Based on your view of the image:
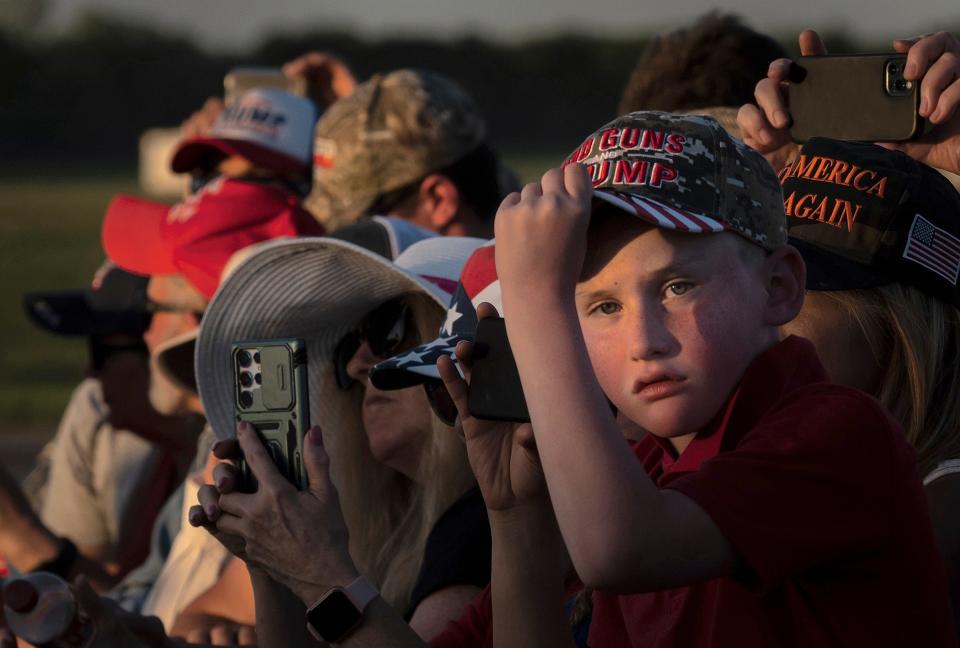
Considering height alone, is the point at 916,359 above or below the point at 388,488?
above

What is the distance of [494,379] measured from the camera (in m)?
1.91

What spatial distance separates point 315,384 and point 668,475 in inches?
59.2

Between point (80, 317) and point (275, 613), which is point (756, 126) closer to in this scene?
point (275, 613)

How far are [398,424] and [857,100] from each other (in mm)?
1062

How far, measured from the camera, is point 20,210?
3169 cm

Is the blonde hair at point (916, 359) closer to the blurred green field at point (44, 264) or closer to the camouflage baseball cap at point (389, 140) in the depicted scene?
the camouflage baseball cap at point (389, 140)

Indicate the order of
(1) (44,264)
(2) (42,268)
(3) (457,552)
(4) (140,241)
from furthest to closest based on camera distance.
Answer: (1) (44,264)
(2) (42,268)
(4) (140,241)
(3) (457,552)

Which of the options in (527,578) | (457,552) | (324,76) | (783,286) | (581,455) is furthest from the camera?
(324,76)

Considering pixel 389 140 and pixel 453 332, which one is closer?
pixel 453 332

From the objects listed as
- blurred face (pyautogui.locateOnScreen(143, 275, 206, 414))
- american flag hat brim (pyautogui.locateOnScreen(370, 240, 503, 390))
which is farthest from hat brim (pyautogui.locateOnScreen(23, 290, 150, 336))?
american flag hat brim (pyautogui.locateOnScreen(370, 240, 503, 390))

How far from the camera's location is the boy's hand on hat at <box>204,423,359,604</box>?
2.12 meters

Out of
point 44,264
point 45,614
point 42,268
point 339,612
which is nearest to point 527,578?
point 339,612

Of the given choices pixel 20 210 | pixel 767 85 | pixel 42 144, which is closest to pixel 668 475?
pixel 767 85

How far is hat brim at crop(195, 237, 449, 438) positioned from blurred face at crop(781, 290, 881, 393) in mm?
875
